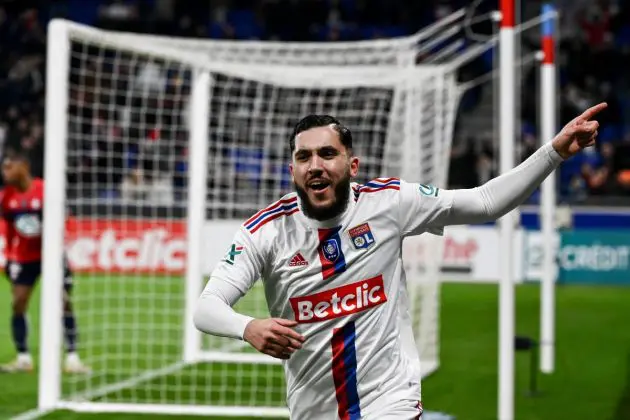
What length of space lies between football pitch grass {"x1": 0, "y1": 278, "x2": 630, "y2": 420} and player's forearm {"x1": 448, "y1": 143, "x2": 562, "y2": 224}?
15.9 ft

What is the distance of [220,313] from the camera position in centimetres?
416

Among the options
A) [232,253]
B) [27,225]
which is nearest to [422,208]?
[232,253]

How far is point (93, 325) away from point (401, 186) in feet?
35.3

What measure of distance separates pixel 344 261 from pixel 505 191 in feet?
2.25

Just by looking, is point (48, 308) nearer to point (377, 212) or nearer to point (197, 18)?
point (377, 212)

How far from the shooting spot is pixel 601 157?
23.9 metres

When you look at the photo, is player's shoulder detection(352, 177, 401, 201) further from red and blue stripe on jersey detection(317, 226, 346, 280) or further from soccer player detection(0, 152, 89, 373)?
soccer player detection(0, 152, 89, 373)

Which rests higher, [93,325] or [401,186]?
[401,186]

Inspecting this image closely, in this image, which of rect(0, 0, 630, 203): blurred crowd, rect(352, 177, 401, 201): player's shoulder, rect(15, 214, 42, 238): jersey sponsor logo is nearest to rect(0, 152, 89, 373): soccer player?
rect(15, 214, 42, 238): jersey sponsor logo

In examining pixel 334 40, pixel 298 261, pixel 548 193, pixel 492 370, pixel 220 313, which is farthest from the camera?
pixel 334 40

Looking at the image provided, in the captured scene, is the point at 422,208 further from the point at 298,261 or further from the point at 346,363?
the point at 346,363

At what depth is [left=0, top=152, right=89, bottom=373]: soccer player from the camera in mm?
11133

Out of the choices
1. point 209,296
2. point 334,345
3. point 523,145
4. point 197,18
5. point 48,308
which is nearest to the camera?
point 209,296

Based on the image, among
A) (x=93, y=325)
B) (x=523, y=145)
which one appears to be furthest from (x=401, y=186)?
(x=523, y=145)
